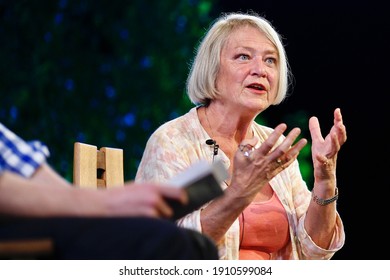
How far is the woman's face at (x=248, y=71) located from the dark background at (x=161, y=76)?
1.47m

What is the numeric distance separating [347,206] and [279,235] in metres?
1.72

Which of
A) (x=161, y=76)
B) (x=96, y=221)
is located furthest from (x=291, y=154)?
(x=161, y=76)

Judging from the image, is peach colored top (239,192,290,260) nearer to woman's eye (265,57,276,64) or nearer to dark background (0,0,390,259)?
woman's eye (265,57,276,64)

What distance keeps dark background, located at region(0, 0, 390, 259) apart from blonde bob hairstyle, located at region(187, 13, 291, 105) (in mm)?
1436

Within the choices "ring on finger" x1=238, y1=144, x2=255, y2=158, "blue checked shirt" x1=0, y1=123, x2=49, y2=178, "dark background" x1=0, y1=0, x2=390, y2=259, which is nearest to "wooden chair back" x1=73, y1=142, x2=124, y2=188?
"ring on finger" x1=238, y1=144, x2=255, y2=158

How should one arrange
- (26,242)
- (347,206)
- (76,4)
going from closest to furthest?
(26,242) → (347,206) → (76,4)

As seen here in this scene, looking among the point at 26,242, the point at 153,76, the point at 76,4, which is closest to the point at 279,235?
the point at 26,242

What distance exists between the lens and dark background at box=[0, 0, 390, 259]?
383cm

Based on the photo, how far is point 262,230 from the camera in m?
2.14

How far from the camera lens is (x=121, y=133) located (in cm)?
397

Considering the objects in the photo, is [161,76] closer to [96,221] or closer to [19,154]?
[19,154]

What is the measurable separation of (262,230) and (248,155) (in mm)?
275

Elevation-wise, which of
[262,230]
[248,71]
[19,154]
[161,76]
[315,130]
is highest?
[161,76]
